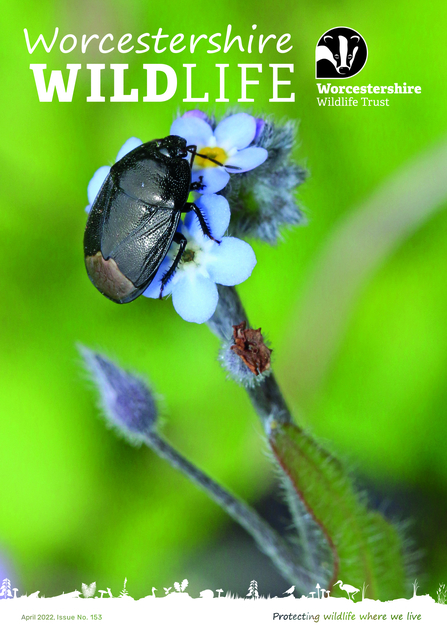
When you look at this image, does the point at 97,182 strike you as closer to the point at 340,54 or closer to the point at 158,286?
the point at 158,286

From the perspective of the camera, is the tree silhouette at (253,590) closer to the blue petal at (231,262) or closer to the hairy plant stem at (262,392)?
the hairy plant stem at (262,392)

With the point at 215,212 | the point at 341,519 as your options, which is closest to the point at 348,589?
the point at 341,519

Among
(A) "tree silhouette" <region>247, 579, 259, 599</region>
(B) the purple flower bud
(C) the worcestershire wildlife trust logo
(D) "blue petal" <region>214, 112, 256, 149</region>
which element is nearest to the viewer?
(D) "blue petal" <region>214, 112, 256, 149</region>

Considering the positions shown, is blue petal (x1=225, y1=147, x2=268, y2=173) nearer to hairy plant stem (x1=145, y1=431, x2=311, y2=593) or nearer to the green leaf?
the green leaf

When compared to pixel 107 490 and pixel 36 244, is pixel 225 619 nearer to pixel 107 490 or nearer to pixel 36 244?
pixel 107 490

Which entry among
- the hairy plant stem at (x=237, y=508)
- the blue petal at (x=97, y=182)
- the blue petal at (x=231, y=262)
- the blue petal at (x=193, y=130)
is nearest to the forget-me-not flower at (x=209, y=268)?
the blue petal at (x=231, y=262)

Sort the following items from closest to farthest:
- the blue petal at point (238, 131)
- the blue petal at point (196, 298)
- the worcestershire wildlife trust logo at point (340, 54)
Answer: the blue petal at point (196, 298) < the blue petal at point (238, 131) < the worcestershire wildlife trust logo at point (340, 54)

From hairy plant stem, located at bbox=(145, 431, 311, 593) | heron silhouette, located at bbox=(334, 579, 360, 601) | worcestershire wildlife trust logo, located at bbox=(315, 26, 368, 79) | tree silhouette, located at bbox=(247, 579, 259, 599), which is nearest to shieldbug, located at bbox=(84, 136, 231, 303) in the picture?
hairy plant stem, located at bbox=(145, 431, 311, 593)
